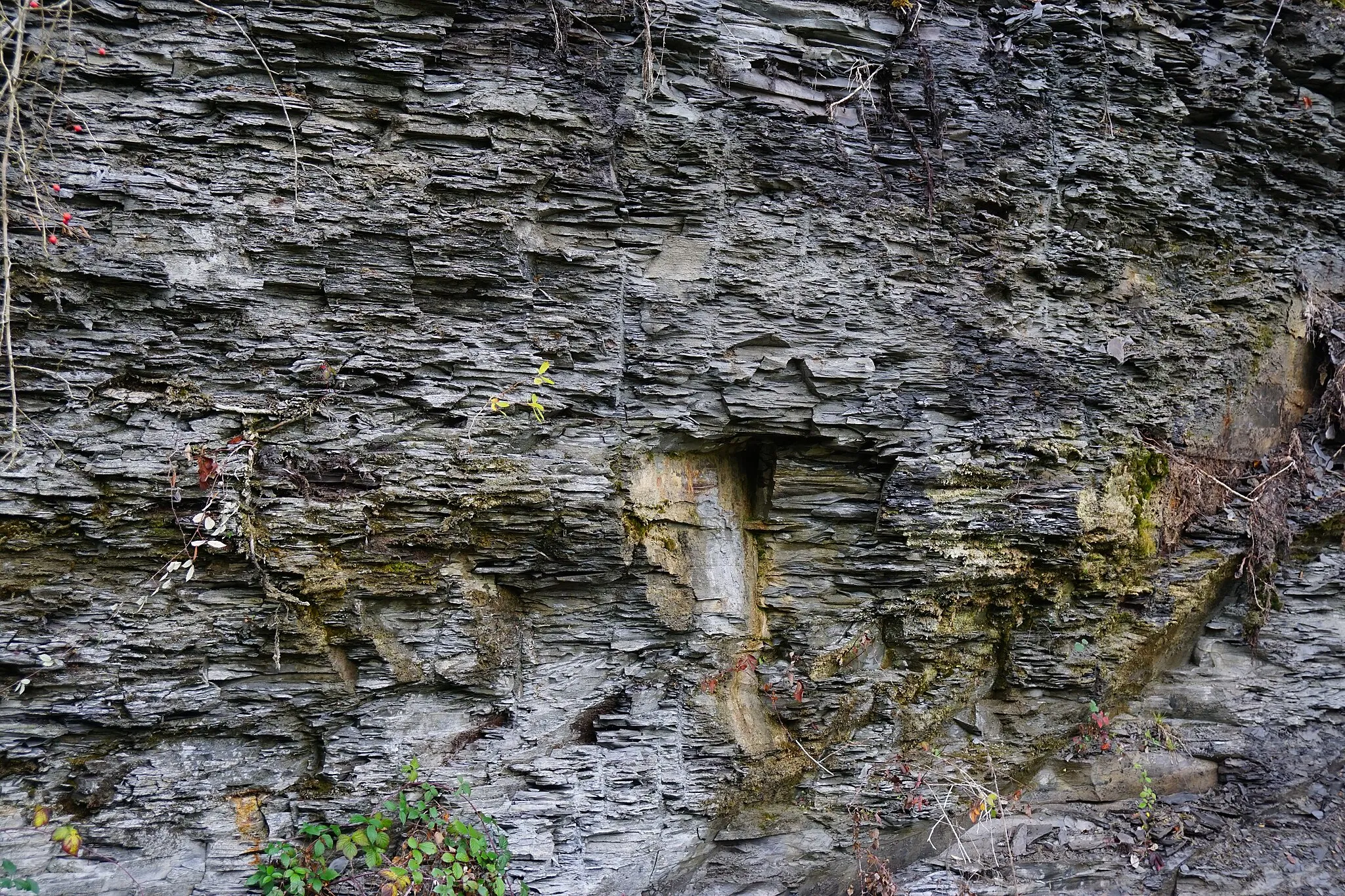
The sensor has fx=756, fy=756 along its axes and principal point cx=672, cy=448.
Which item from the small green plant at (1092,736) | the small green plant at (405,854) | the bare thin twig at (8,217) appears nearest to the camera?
the bare thin twig at (8,217)

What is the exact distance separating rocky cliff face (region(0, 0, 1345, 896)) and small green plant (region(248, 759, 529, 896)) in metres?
0.12

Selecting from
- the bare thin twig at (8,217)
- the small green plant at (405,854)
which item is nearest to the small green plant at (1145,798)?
the small green plant at (405,854)

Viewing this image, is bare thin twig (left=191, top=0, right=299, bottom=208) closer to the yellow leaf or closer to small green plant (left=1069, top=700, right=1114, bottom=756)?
the yellow leaf

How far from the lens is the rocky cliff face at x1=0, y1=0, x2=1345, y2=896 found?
3072 millimetres

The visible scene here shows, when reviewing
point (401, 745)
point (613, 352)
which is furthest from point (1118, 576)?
point (401, 745)

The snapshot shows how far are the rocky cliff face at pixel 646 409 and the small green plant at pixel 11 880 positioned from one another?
64 millimetres

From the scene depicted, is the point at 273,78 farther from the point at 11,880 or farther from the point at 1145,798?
the point at 1145,798

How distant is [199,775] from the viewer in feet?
10.6

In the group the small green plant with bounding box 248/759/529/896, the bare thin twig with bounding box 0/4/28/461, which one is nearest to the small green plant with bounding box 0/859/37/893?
the small green plant with bounding box 248/759/529/896

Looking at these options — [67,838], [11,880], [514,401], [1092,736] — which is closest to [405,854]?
[67,838]

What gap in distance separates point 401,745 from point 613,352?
81.0 inches

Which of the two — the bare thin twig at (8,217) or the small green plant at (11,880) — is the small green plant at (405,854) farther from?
the bare thin twig at (8,217)

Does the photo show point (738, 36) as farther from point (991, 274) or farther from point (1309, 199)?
point (1309, 199)

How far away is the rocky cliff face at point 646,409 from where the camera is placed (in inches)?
121
